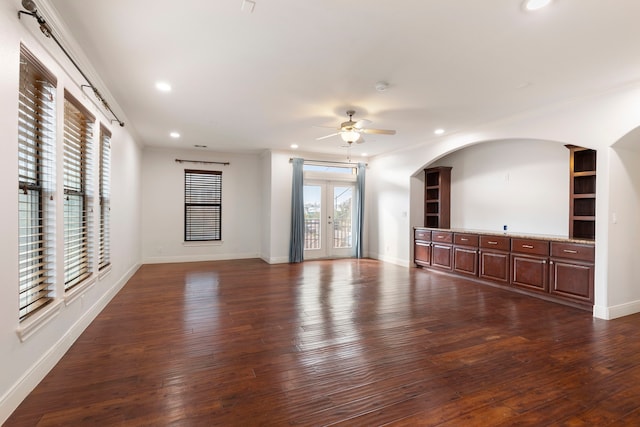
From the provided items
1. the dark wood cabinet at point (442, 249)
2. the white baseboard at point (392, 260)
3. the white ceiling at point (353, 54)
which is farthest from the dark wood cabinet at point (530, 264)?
the white baseboard at point (392, 260)

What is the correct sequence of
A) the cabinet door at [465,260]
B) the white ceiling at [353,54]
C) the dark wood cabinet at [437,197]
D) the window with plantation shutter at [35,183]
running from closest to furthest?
1. the window with plantation shutter at [35,183]
2. the white ceiling at [353,54]
3. the cabinet door at [465,260]
4. the dark wood cabinet at [437,197]

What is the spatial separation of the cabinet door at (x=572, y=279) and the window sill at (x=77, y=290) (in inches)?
224

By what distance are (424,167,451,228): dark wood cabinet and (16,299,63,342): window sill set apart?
251 inches

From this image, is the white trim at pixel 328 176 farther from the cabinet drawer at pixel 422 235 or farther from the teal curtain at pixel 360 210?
the cabinet drawer at pixel 422 235

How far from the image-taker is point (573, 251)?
4066 mm

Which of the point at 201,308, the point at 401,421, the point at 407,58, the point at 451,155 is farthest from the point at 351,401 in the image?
the point at 451,155

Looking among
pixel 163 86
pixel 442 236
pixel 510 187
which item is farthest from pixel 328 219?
pixel 163 86

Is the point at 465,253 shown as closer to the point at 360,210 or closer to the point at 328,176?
the point at 360,210

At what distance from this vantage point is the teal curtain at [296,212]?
734 centimetres

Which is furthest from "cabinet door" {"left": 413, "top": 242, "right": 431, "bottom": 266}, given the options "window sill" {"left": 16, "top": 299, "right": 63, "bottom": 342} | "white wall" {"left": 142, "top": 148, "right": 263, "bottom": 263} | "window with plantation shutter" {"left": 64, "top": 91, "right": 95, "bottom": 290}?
"window sill" {"left": 16, "top": 299, "right": 63, "bottom": 342}

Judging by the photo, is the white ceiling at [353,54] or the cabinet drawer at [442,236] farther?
the cabinet drawer at [442,236]

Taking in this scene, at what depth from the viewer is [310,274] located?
6.07 metres

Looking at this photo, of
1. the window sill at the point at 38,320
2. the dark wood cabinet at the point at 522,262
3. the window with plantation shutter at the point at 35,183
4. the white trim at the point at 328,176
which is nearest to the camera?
the window sill at the point at 38,320

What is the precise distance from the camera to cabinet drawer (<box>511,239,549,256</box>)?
442cm
